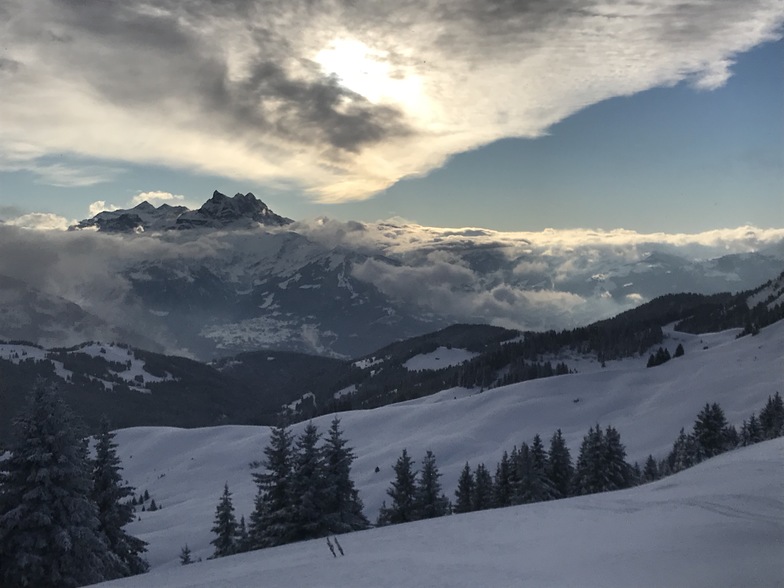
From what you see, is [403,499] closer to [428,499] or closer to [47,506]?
[428,499]

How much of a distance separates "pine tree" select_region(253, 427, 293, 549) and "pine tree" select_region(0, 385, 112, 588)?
31.9ft

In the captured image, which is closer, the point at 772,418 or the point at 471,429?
the point at 772,418

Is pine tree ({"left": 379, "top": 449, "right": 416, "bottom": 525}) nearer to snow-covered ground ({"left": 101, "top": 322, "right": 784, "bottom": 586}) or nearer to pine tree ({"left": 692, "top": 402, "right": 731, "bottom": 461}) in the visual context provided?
snow-covered ground ({"left": 101, "top": 322, "right": 784, "bottom": 586})

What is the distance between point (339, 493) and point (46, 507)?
598 inches

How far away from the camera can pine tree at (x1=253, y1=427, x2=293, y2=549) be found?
33.0m

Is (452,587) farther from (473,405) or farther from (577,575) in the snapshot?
(473,405)

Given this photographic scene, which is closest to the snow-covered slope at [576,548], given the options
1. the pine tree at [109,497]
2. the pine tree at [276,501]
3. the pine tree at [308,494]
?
the pine tree at [308,494]

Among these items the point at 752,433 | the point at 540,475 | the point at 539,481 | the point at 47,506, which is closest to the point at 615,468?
the point at 540,475

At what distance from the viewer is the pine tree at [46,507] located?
24.0 m

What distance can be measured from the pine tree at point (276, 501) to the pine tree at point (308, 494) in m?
0.42

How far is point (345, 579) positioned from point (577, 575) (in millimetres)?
7224

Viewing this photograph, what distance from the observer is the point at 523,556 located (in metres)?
19.3

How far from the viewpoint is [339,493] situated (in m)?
33.9

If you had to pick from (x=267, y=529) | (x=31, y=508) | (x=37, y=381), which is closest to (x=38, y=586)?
(x=31, y=508)
